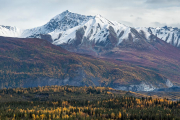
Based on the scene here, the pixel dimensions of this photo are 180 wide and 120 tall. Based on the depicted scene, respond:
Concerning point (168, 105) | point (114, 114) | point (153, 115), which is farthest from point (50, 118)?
point (168, 105)

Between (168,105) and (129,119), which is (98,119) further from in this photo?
(168,105)

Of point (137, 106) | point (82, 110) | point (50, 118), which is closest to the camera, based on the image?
point (50, 118)

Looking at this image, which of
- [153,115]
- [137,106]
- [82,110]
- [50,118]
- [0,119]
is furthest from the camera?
[137,106]

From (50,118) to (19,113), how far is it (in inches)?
742

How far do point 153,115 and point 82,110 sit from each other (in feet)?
131

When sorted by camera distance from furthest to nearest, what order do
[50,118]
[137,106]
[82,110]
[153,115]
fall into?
1. [137,106]
2. [82,110]
3. [153,115]
4. [50,118]

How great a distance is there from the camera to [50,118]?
5630 inches

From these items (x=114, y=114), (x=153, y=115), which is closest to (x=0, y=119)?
(x=114, y=114)

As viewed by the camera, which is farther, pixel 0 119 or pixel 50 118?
pixel 50 118

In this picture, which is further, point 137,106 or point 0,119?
point 137,106

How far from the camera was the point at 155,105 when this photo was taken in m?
200

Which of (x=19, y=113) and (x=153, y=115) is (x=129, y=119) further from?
(x=19, y=113)

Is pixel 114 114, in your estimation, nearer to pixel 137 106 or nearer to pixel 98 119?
pixel 98 119

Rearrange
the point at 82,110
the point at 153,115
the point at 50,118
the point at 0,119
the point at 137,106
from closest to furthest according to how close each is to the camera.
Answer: the point at 0,119 → the point at 50,118 → the point at 153,115 → the point at 82,110 → the point at 137,106
